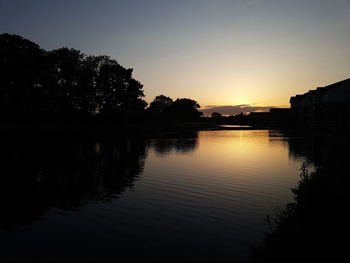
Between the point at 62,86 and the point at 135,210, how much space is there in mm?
81984

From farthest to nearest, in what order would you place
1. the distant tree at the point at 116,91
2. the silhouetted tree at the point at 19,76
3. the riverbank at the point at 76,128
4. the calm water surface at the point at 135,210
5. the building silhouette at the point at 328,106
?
1. the distant tree at the point at 116,91
2. the silhouetted tree at the point at 19,76
3. the riverbank at the point at 76,128
4. the building silhouette at the point at 328,106
5. the calm water surface at the point at 135,210

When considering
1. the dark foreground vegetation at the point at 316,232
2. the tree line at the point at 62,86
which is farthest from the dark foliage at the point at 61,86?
the dark foreground vegetation at the point at 316,232

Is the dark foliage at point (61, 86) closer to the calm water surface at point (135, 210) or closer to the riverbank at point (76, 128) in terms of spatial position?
the riverbank at point (76, 128)

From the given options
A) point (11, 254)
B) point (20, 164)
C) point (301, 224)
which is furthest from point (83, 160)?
point (301, 224)

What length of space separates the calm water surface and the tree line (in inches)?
1917

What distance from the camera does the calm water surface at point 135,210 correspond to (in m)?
9.92

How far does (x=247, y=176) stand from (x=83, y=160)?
16.2m

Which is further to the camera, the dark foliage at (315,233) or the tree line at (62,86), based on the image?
the tree line at (62,86)

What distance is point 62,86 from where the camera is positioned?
88062mm

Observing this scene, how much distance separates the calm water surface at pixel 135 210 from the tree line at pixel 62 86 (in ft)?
160

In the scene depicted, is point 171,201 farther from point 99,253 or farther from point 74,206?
point 99,253

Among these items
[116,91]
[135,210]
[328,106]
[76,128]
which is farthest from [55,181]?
[116,91]

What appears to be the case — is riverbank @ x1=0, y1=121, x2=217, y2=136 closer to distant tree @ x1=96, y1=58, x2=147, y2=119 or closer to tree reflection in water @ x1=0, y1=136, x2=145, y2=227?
distant tree @ x1=96, y1=58, x2=147, y2=119

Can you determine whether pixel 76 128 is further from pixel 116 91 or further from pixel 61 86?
pixel 116 91
